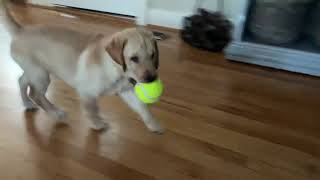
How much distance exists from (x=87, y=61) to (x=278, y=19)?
1.19 m

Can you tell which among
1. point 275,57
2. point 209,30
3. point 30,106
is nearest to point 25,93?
point 30,106

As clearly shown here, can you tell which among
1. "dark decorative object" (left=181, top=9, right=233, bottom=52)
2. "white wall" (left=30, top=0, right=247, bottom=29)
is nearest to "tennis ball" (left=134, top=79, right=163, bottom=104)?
"dark decorative object" (left=181, top=9, right=233, bottom=52)

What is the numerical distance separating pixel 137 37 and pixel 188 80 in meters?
0.81

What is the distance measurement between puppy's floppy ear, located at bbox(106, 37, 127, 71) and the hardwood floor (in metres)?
0.36

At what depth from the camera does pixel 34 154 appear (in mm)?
1332

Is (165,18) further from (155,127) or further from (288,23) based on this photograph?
(155,127)

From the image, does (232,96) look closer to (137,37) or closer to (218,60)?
(218,60)

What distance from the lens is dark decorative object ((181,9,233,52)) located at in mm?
2338

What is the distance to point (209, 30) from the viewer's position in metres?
2.33

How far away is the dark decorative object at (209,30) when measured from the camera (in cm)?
234

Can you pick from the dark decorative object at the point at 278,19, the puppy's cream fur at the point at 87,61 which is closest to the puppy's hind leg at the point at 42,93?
the puppy's cream fur at the point at 87,61

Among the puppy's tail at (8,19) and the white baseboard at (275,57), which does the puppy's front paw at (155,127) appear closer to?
the puppy's tail at (8,19)

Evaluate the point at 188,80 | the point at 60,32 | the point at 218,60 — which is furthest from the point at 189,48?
the point at 60,32

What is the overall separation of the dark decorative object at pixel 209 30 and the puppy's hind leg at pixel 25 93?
1183 mm
